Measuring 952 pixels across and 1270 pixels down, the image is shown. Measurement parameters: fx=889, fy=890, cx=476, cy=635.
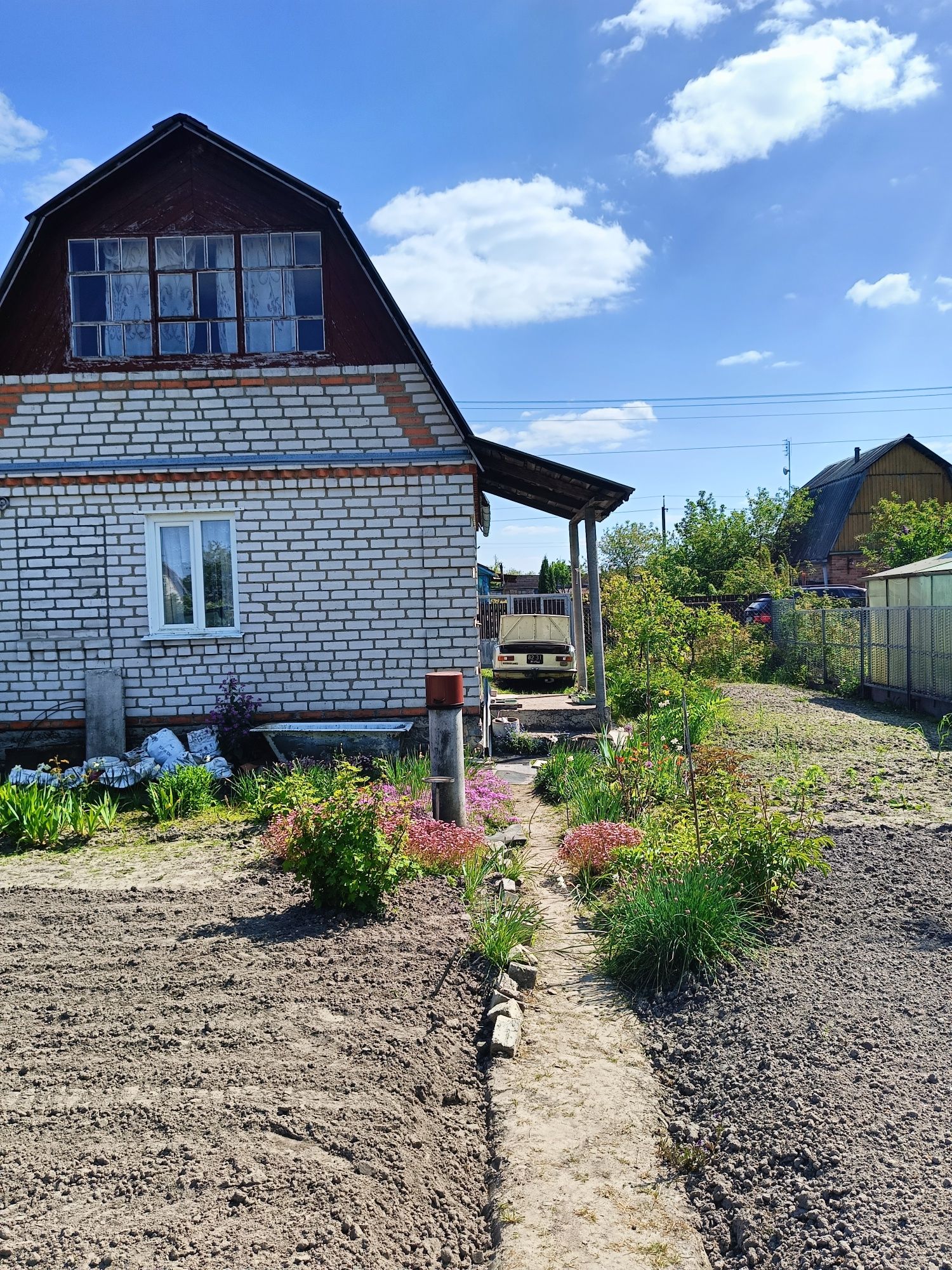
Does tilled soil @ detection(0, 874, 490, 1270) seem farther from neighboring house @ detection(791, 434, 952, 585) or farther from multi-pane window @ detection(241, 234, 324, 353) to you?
neighboring house @ detection(791, 434, 952, 585)

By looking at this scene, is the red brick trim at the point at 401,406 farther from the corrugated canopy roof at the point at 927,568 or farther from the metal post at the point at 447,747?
the corrugated canopy roof at the point at 927,568

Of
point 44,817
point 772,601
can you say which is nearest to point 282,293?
point 44,817

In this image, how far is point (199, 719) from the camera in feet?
31.6

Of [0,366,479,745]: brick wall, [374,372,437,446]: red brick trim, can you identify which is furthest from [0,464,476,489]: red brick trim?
[374,372,437,446]: red brick trim

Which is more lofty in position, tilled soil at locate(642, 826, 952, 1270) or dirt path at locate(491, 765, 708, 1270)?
tilled soil at locate(642, 826, 952, 1270)

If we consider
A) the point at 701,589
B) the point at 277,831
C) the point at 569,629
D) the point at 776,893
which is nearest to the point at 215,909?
the point at 277,831

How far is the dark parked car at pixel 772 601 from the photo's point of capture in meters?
23.7

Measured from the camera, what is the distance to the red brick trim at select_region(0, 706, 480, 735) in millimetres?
9609

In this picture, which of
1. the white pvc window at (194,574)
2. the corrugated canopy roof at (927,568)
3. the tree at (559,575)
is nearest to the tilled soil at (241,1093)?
the white pvc window at (194,574)

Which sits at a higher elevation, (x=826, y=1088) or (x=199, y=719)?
(x=199, y=719)

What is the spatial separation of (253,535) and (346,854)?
548cm

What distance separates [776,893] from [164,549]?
7.35 meters

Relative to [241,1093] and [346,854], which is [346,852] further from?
[241,1093]

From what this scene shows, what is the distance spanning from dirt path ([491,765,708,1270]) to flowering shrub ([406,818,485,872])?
1231 millimetres
